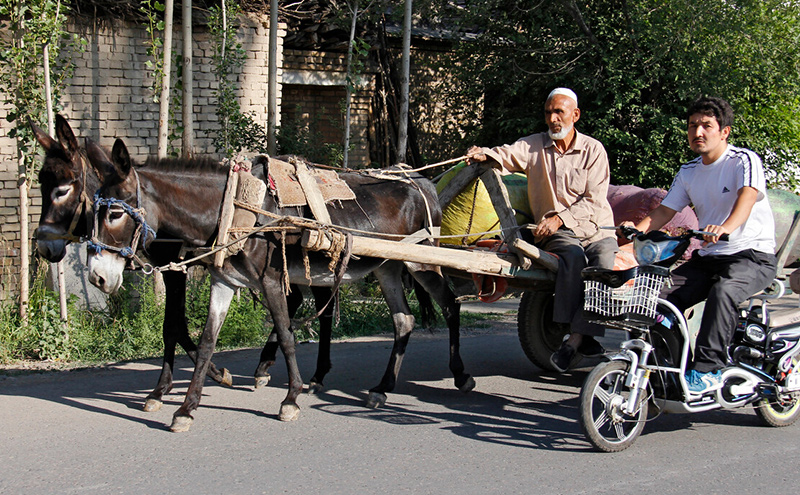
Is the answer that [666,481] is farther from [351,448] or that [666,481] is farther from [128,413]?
[128,413]

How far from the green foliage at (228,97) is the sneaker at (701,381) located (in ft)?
19.0

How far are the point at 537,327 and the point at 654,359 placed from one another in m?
1.84

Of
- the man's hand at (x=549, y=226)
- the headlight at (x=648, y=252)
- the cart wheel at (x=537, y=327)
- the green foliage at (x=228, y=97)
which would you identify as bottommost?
the cart wheel at (x=537, y=327)

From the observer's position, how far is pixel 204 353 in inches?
198

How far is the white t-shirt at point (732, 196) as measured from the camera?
465 centimetres

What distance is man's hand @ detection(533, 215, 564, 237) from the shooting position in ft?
17.3

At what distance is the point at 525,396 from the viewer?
5.79 metres

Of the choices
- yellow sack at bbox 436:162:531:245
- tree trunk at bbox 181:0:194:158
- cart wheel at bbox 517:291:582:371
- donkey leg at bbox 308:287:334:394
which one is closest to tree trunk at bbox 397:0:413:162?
tree trunk at bbox 181:0:194:158

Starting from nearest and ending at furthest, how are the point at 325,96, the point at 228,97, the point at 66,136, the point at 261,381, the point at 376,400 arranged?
the point at 66,136
the point at 376,400
the point at 261,381
the point at 228,97
the point at 325,96

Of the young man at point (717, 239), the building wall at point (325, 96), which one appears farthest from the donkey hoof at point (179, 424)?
the building wall at point (325, 96)

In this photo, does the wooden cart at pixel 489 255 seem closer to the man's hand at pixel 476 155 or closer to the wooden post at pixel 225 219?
the man's hand at pixel 476 155

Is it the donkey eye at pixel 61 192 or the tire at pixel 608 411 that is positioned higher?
the donkey eye at pixel 61 192

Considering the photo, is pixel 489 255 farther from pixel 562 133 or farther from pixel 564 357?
pixel 562 133

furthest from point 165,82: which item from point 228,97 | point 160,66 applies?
point 228,97
